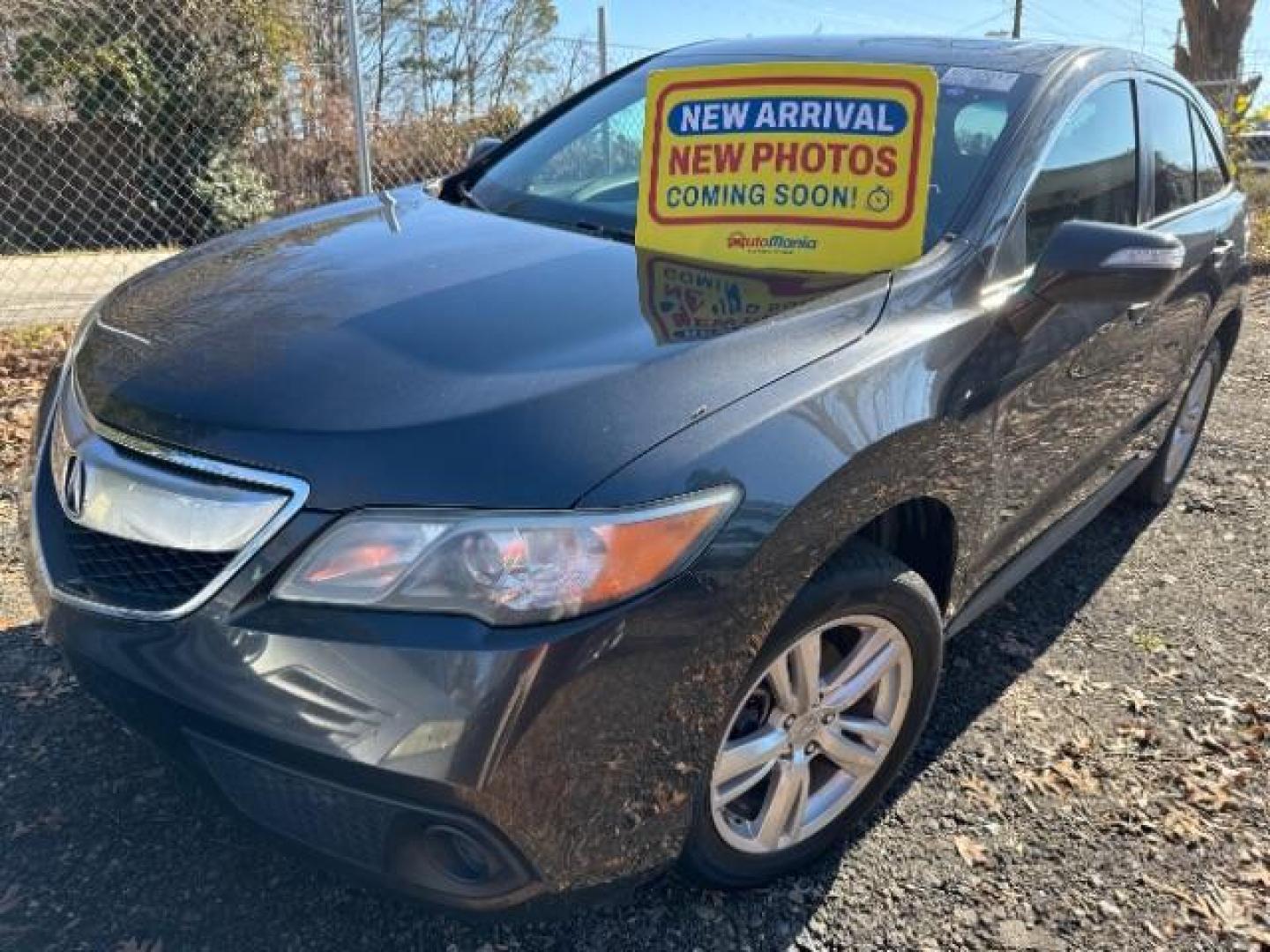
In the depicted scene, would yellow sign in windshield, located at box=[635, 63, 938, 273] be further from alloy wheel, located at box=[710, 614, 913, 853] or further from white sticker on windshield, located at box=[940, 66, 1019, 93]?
alloy wheel, located at box=[710, 614, 913, 853]

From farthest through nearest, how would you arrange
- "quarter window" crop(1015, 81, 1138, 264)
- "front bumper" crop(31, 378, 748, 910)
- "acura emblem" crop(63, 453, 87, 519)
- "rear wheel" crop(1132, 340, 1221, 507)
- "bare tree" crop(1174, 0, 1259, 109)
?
1. "bare tree" crop(1174, 0, 1259, 109)
2. "rear wheel" crop(1132, 340, 1221, 507)
3. "quarter window" crop(1015, 81, 1138, 264)
4. "acura emblem" crop(63, 453, 87, 519)
5. "front bumper" crop(31, 378, 748, 910)

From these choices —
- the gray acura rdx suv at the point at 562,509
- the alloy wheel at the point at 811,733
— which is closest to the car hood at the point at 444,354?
the gray acura rdx suv at the point at 562,509

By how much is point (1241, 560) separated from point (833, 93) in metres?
2.50

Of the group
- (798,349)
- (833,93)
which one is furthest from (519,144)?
(798,349)

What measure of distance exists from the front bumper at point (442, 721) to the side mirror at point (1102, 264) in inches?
46.7

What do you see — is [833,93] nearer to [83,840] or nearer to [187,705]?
[187,705]

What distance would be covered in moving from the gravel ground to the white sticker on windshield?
155 centimetres

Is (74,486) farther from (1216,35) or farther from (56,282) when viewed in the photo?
(1216,35)

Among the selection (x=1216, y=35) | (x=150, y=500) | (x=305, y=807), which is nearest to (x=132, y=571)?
(x=150, y=500)

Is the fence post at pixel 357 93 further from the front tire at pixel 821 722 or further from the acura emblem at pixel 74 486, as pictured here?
the front tire at pixel 821 722

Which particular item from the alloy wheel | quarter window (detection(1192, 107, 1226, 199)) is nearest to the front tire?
the alloy wheel

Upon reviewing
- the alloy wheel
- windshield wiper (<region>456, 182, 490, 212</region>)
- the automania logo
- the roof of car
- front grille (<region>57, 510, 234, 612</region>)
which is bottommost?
the alloy wheel

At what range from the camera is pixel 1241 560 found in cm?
368

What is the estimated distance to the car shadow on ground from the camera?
194 cm
